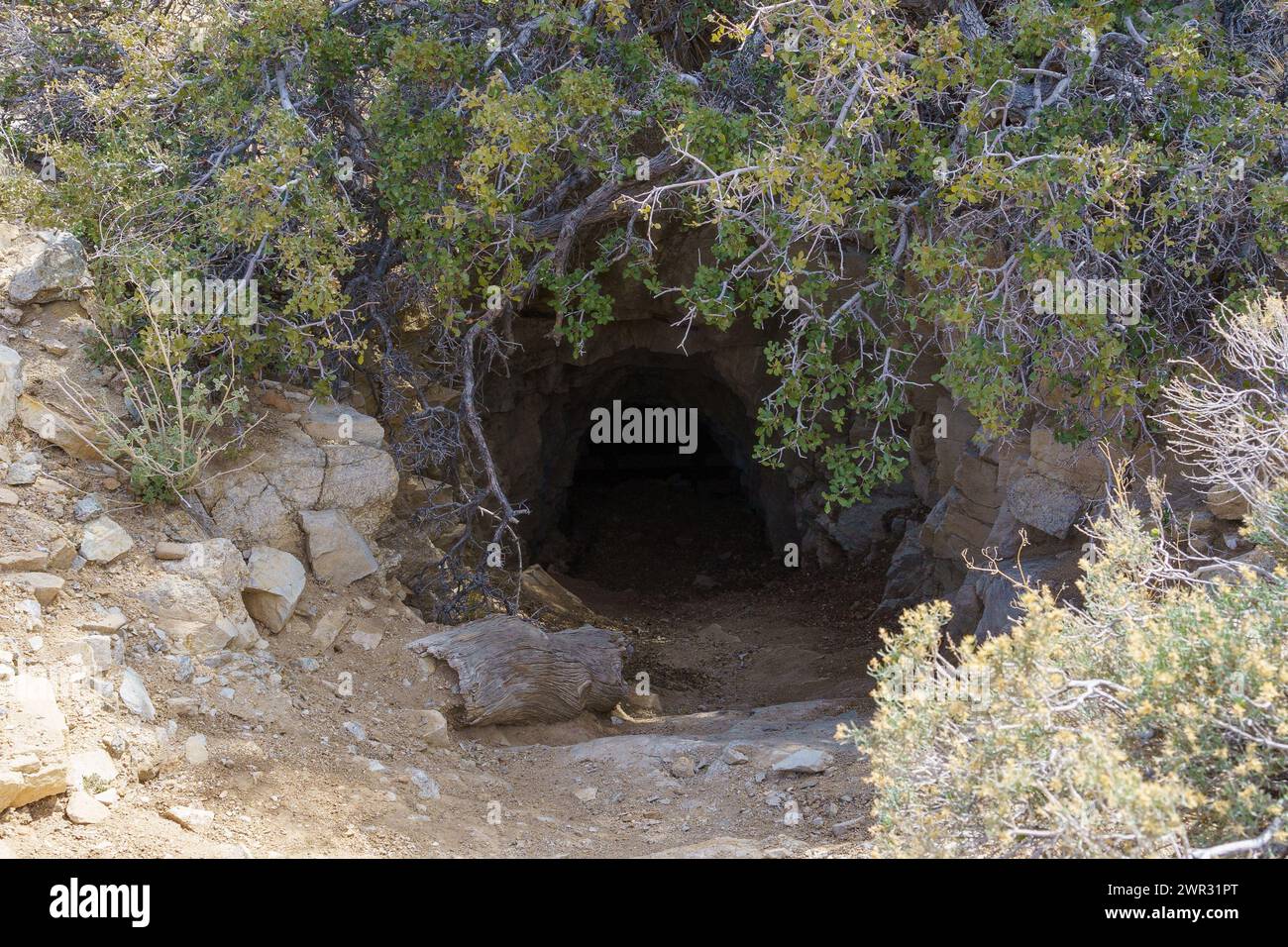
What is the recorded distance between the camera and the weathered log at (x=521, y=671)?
5172 millimetres

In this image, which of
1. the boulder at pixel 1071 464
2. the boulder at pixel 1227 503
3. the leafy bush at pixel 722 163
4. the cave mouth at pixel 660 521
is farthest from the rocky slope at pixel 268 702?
the cave mouth at pixel 660 521

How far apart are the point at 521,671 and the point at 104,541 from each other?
2.08m

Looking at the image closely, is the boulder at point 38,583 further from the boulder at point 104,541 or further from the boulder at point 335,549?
the boulder at point 335,549

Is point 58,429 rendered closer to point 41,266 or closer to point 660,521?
point 41,266

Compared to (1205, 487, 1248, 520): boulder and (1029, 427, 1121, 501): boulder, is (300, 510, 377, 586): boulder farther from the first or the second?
(1205, 487, 1248, 520): boulder

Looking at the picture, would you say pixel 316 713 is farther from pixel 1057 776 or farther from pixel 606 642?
pixel 1057 776

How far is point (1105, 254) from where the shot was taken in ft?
15.1

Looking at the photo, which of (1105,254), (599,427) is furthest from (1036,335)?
(599,427)

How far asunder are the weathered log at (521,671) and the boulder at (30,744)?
195 centimetres

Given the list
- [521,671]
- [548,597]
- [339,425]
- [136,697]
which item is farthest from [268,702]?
Answer: [548,597]

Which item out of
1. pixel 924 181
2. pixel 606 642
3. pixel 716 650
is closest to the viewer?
pixel 924 181

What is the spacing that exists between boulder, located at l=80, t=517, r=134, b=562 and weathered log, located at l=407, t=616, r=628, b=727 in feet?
4.83

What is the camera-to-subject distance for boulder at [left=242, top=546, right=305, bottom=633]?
4.89 meters

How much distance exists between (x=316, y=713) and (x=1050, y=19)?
14.9ft
